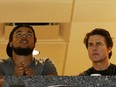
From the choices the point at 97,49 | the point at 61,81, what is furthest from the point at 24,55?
the point at 61,81

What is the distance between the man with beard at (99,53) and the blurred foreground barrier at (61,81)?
0.47 meters

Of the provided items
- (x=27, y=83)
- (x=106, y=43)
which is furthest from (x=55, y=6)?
(x=27, y=83)

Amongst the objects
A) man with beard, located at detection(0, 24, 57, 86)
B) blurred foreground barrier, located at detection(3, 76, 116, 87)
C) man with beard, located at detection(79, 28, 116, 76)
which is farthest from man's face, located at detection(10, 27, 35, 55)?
blurred foreground barrier, located at detection(3, 76, 116, 87)

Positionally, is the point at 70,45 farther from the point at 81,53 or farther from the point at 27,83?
the point at 27,83

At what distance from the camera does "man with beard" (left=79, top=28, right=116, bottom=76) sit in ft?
5.33

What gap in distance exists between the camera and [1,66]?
5.43ft

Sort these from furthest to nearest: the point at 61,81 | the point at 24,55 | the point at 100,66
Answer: the point at 24,55 → the point at 100,66 → the point at 61,81

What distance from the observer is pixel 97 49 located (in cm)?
169

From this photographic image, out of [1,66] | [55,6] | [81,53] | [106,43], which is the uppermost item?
[55,6]

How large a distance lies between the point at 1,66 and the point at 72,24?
1369mm

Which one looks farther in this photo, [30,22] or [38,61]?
[30,22]

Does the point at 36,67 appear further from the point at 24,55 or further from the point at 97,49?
the point at 97,49

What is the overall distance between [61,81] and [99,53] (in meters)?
0.62

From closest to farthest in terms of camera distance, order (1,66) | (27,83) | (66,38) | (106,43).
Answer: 1. (27,83)
2. (1,66)
3. (106,43)
4. (66,38)
